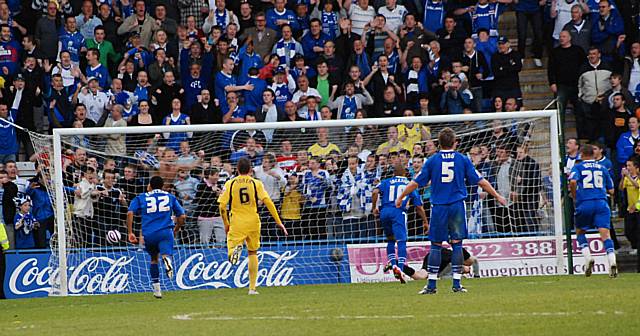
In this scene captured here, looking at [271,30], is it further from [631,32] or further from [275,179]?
[631,32]

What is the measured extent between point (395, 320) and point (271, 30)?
48.5 ft

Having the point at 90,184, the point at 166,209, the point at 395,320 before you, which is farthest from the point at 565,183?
the point at 395,320

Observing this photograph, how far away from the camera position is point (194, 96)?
24344mm

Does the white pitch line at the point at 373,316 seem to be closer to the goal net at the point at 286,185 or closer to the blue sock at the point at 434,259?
the blue sock at the point at 434,259

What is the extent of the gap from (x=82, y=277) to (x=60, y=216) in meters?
1.42

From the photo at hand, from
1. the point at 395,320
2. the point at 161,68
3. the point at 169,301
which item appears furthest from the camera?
the point at 161,68

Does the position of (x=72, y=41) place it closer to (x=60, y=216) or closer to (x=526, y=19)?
(x=60, y=216)

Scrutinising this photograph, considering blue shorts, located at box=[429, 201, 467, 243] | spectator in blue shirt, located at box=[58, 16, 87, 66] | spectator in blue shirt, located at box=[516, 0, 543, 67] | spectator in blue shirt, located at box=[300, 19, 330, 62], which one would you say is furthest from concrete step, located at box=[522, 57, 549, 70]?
blue shorts, located at box=[429, 201, 467, 243]

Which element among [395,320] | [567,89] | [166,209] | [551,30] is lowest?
[395,320]

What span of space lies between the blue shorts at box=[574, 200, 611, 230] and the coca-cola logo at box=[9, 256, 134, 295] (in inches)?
329

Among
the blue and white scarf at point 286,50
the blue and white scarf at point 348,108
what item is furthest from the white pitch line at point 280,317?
the blue and white scarf at point 286,50

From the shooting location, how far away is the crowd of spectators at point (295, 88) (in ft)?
70.3

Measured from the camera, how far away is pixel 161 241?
17609 mm

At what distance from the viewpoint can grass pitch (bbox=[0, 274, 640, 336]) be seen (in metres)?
10.4
